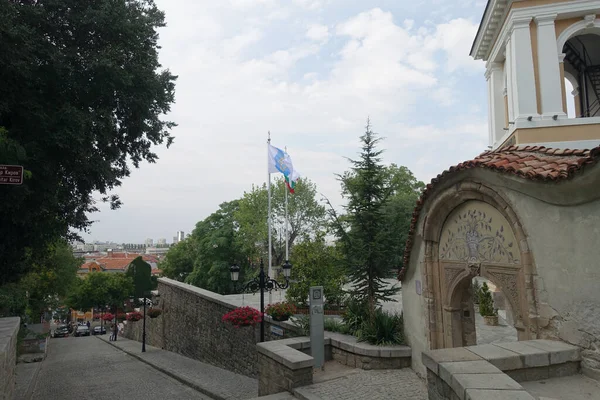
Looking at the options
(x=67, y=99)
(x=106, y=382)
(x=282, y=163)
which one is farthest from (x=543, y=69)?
(x=106, y=382)

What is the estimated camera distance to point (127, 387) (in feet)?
38.6

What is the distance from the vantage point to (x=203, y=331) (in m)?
15.8

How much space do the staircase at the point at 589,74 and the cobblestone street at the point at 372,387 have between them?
947 cm

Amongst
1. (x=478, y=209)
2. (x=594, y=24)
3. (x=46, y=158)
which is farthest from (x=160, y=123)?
(x=594, y=24)

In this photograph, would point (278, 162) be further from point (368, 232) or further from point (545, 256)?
A: point (545, 256)

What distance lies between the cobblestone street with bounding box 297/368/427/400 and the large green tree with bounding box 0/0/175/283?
23.9 feet

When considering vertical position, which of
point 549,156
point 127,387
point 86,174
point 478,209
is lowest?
point 127,387

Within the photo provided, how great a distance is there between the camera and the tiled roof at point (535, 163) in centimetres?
433

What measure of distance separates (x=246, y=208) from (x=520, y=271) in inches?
1202

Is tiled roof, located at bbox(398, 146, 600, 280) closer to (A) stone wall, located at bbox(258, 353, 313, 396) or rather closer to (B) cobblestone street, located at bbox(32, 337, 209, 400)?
(A) stone wall, located at bbox(258, 353, 313, 396)

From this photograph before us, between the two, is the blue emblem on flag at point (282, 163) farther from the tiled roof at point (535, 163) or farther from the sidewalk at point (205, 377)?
the tiled roof at point (535, 163)

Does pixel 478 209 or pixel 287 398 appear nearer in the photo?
pixel 478 209

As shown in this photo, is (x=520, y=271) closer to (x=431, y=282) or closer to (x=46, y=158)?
(x=431, y=282)

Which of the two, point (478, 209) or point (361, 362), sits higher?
point (478, 209)
